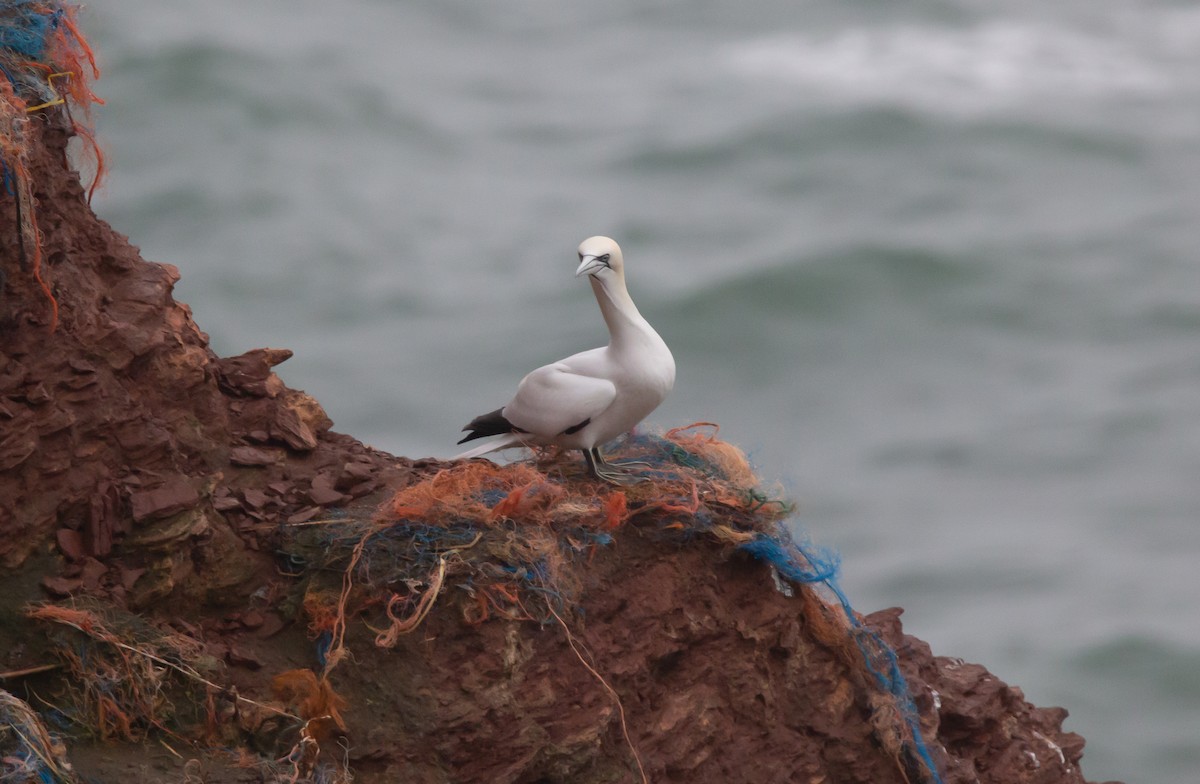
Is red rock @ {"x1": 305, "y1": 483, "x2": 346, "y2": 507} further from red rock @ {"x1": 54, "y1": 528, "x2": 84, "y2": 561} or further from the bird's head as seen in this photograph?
the bird's head

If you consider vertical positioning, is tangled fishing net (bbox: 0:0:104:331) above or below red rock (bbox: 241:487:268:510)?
above

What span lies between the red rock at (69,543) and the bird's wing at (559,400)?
8.16 ft

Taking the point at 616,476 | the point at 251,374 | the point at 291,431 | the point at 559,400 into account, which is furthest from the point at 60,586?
the point at 616,476

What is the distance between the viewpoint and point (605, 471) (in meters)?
8.16

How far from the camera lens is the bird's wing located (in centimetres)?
796

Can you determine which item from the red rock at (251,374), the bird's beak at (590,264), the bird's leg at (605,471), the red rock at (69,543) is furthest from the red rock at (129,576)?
the bird's beak at (590,264)

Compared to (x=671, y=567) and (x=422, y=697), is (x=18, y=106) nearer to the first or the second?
(x=422, y=697)

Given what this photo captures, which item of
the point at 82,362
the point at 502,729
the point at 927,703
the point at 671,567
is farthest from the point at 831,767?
the point at 82,362

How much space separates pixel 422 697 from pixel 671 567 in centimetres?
152

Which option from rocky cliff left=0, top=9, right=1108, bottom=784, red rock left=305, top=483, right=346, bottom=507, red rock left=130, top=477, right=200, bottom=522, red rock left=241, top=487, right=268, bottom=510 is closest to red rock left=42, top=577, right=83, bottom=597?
rocky cliff left=0, top=9, right=1108, bottom=784

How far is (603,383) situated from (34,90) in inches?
120

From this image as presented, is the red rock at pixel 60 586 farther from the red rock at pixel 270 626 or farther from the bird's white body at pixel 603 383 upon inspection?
the bird's white body at pixel 603 383

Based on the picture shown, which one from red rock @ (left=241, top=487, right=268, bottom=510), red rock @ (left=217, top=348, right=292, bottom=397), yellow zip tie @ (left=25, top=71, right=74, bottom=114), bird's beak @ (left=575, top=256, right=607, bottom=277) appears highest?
bird's beak @ (left=575, top=256, right=607, bottom=277)

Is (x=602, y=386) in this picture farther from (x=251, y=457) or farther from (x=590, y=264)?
(x=251, y=457)
